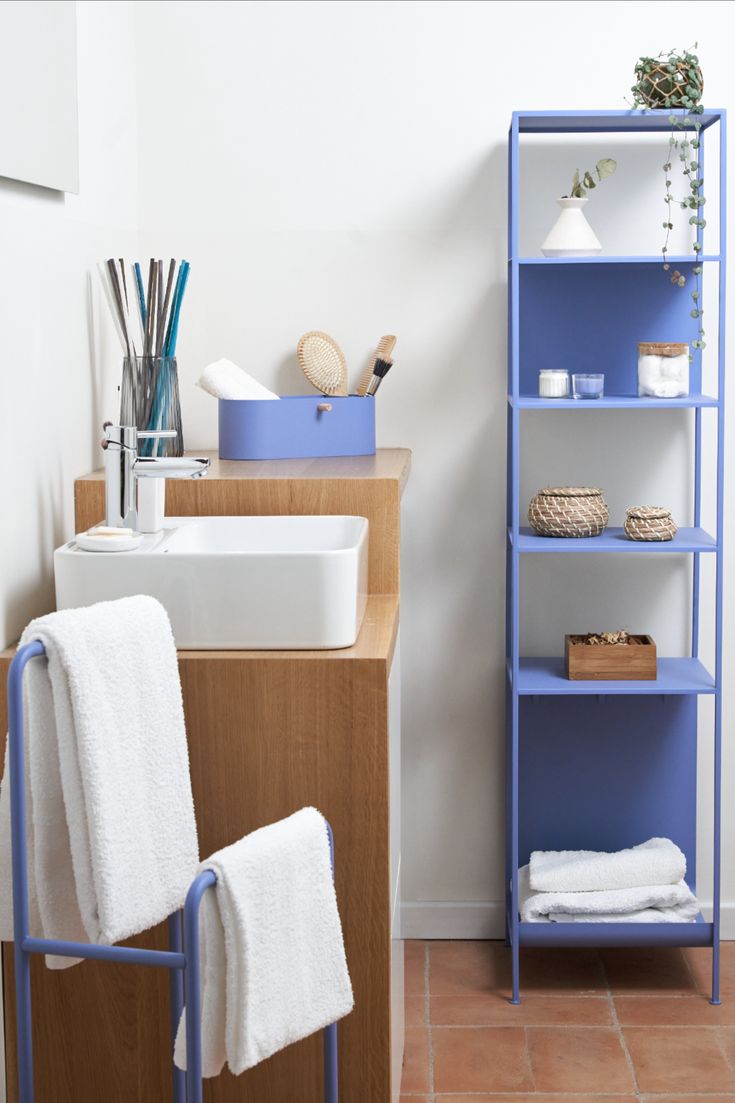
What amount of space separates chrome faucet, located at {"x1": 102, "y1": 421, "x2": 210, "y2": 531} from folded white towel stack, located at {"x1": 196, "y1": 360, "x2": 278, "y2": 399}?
0.48m

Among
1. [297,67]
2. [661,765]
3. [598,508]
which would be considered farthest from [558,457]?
[297,67]

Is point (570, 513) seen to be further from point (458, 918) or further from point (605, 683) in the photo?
point (458, 918)

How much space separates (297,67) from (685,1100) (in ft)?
7.45

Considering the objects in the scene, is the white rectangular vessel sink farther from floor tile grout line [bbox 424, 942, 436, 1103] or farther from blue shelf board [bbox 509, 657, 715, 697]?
→ floor tile grout line [bbox 424, 942, 436, 1103]

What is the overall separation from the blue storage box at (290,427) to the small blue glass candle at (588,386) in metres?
0.45

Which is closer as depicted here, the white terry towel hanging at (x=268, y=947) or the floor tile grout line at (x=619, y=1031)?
the white terry towel hanging at (x=268, y=947)

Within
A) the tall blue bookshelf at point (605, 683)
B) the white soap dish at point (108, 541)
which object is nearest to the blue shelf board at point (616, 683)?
the tall blue bookshelf at point (605, 683)

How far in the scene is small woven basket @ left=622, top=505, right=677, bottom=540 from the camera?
8.68 feet

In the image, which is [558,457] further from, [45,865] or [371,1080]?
[45,865]

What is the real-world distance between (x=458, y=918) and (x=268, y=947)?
163 centimetres

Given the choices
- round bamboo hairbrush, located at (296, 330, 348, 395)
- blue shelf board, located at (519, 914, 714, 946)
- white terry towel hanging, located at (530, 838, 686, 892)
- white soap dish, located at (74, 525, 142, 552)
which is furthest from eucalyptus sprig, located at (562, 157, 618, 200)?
blue shelf board, located at (519, 914, 714, 946)

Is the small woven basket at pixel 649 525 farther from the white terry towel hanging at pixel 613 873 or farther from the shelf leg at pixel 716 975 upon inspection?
the shelf leg at pixel 716 975

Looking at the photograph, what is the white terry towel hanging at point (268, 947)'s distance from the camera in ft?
4.87

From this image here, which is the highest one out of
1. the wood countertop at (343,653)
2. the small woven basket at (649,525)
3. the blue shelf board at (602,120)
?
the blue shelf board at (602,120)
